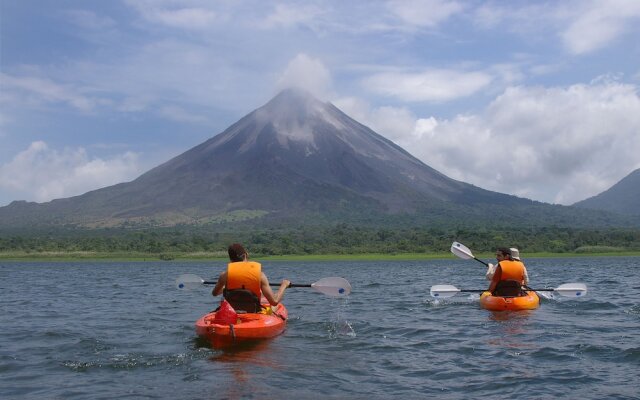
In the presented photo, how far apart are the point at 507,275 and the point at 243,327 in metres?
8.72

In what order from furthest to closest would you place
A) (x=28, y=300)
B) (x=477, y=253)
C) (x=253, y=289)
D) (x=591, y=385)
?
1. (x=477, y=253)
2. (x=28, y=300)
3. (x=253, y=289)
4. (x=591, y=385)

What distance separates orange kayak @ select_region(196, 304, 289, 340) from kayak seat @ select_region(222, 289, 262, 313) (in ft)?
0.86

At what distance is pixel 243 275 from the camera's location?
43.8 ft

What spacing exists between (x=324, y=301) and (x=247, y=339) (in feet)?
34.7

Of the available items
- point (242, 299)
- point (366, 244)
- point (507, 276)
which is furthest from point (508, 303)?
point (366, 244)

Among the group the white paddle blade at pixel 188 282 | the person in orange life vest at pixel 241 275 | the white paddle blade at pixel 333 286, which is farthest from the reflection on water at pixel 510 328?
the white paddle blade at pixel 188 282

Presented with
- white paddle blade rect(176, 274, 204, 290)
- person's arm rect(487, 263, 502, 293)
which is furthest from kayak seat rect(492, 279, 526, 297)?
white paddle blade rect(176, 274, 204, 290)

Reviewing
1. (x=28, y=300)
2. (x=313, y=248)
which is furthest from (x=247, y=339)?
(x=313, y=248)

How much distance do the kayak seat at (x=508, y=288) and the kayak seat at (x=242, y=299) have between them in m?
8.00

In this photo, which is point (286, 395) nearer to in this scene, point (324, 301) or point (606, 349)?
point (606, 349)

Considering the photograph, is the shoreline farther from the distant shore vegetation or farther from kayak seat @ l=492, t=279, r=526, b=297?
kayak seat @ l=492, t=279, r=526, b=297

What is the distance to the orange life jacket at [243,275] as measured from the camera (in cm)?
1329

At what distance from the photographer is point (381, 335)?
48.4ft

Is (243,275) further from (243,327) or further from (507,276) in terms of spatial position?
(507,276)
